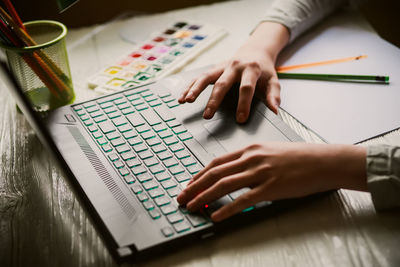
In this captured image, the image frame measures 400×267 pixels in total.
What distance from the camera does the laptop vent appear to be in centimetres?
54

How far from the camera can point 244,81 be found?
717mm

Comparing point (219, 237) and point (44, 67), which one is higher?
point (44, 67)

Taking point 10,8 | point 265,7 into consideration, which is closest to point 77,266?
point 10,8

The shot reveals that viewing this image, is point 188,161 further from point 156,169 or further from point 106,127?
point 106,127

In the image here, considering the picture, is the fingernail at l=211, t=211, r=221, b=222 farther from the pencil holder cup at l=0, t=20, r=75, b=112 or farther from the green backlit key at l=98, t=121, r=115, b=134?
the pencil holder cup at l=0, t=20, r=75, b=112

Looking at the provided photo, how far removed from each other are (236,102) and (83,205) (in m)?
0.31

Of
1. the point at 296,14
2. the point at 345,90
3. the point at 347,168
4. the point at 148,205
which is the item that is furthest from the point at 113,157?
the point at 296,14

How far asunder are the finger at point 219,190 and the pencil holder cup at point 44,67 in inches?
13.9

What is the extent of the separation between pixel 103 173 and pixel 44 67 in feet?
0.82

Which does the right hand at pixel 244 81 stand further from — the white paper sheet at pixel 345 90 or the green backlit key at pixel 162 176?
the green backlit key at pixel 162 176

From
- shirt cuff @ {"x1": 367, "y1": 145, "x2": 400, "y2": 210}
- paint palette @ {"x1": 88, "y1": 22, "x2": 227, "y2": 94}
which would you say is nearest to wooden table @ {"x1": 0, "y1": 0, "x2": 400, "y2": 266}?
shirt cuff @ {"x1": 367, "y1": 145, "x2": 400, "y2": 210}

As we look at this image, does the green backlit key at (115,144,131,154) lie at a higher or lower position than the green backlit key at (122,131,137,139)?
lower

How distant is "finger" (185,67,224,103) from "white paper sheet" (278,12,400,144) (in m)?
0.13

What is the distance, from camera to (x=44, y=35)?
31.8 inches
